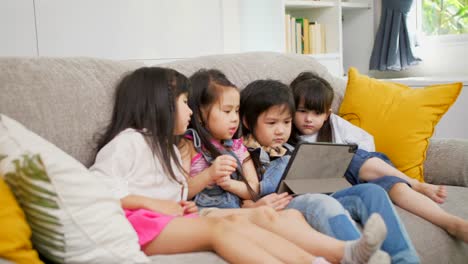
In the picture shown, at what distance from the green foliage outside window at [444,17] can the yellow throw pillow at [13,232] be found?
3.77 metres

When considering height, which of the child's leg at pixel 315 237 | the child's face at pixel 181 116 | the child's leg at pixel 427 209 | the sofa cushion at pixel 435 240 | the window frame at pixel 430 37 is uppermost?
the window frame at pixel 430 37

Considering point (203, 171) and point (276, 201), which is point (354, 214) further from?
point (203, 171)

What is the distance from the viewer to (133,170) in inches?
61.6

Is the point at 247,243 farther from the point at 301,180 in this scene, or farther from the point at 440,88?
the point at 440,88

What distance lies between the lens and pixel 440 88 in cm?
221

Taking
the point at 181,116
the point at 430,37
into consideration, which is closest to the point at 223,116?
the point at 181,116

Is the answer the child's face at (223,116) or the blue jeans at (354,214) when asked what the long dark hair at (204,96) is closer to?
Answer: the child's face at (223,116)

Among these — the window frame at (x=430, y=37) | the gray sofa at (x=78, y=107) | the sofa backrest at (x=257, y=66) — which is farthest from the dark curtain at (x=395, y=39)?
the gray sofa at (x=78, y=107)

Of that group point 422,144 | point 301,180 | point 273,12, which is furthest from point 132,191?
point 273,12

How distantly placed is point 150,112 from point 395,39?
287 centimetres

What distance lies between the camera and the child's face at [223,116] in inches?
73.4

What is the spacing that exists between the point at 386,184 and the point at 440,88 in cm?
55

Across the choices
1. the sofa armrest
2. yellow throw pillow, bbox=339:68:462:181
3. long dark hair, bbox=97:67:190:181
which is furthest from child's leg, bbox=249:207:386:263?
the sofa armrest

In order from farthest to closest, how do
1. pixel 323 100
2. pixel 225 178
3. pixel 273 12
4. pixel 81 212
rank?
pixel 273 12, pixel 323 100, pixel 225 178, pixel 81 212
